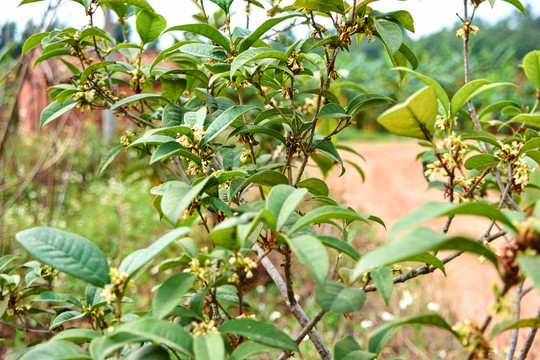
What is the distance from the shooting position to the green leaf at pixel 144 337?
433mm

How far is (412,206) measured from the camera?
4.20 metres

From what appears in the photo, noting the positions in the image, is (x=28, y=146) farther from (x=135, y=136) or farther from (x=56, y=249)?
(x=56, y=249)

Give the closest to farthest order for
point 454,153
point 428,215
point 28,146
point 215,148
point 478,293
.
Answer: point 428,215 → point 454,153 → point 215,148 → point 478,293 → point 28,146

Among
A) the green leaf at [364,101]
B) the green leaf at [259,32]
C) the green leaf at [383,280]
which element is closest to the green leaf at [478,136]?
the green leaf at [364,101]

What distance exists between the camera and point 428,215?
0.37 meters

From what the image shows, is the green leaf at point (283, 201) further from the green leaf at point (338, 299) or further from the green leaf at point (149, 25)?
the green leaf at point (149, 25)

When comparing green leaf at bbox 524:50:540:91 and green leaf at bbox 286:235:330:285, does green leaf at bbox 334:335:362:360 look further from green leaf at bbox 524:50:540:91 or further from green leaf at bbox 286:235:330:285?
green leaf at bbox 524:50:540:91

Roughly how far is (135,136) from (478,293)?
8.09ft

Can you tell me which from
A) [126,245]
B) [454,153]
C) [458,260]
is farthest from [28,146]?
[454,153]

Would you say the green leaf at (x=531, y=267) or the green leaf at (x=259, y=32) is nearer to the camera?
the green leaf at (x=531, y=267)

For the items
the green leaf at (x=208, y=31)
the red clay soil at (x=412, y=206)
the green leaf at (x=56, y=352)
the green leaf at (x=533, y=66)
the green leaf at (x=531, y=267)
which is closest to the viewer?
the green leaf at (x=531, y=267)

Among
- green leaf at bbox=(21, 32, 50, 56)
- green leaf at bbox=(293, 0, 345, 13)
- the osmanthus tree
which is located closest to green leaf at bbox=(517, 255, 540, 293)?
the osmanthus tree

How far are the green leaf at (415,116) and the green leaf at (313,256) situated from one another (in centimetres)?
16

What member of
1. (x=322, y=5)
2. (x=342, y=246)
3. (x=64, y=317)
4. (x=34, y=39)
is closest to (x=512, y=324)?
(x=342, y=246)
